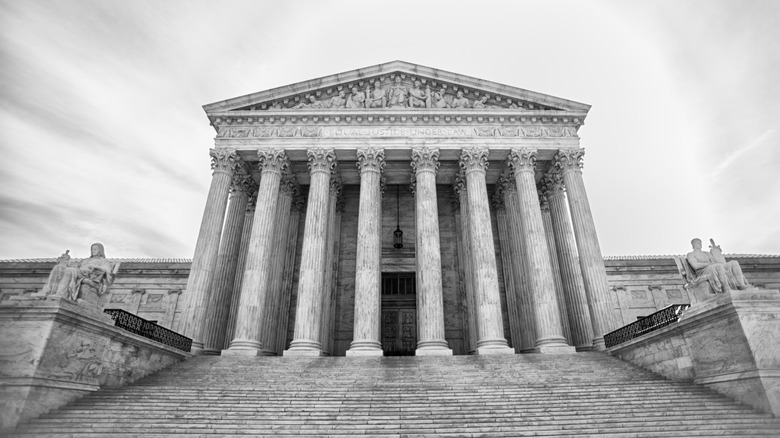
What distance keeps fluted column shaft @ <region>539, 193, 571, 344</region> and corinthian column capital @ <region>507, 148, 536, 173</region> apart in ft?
13.3

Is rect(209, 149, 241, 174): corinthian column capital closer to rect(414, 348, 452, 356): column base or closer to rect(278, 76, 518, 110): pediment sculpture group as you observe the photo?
rect(278, 76, 518, 110): pediment sculpture group

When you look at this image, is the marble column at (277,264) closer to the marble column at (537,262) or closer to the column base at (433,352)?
the column base at (433,352)

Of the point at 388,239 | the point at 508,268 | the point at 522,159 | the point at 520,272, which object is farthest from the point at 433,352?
the point at 522,159

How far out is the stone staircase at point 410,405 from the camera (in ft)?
30.1

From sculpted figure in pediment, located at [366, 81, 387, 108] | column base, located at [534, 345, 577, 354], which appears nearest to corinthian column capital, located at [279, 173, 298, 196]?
sculpted figure in pediment, located at [366, 81, 387, 108]

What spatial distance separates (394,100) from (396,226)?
24.9 feet

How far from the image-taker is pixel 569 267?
70.7 feet

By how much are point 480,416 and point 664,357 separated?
7.03m

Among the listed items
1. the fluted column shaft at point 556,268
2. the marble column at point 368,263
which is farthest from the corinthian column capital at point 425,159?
the fluted column shaft at point 556,268

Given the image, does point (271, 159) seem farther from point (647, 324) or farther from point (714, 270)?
point (714, 270)

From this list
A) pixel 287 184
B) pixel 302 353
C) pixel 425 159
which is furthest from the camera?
pixel 287 184

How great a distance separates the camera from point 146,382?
13.1m

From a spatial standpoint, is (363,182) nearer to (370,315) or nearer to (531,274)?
(370,315)

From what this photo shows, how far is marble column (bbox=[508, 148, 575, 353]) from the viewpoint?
17.6m
